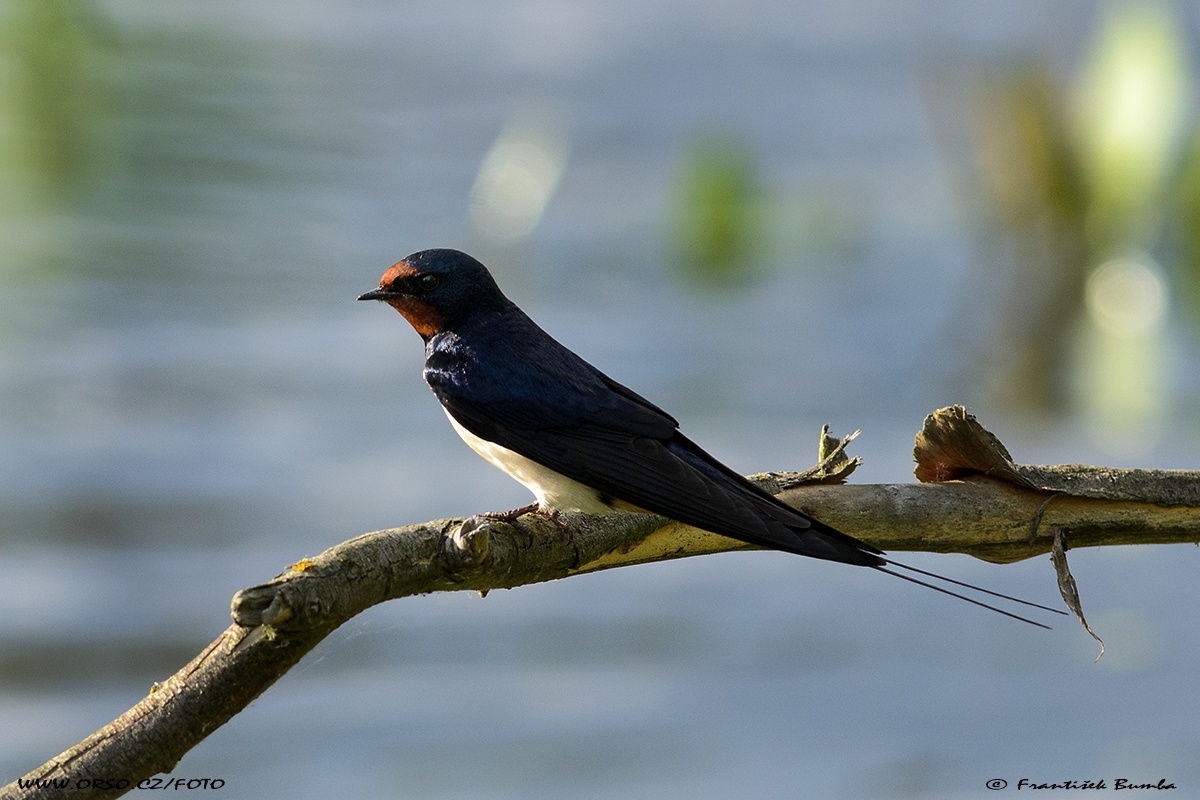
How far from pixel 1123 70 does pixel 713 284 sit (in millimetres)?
2145

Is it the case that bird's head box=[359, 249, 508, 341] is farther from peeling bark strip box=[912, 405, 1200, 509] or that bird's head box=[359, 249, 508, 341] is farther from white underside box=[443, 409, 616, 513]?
peeling bark strip box=[912, 405, 1200, 509]

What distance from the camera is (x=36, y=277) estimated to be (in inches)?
298

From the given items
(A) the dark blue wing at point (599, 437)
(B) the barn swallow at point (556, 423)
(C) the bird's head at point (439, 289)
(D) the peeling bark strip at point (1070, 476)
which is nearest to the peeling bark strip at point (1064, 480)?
(D) the peeling bark strip at point (1070, 476)

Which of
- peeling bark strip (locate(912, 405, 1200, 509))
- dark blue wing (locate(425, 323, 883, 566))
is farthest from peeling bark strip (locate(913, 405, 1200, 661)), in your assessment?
dark blue wing (locate(425, 323, 883, 566))

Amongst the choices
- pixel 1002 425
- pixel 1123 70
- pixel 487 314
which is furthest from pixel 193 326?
pixel 487 314

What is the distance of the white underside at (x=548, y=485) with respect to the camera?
7.61ft

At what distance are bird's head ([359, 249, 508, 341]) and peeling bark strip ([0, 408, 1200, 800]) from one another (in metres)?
0.52

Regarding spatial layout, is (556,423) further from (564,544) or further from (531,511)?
(564,544)

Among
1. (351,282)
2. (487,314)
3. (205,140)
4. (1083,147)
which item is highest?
A: (205,140)

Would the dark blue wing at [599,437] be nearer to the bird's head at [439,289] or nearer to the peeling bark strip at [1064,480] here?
the bird's head at [439,289]

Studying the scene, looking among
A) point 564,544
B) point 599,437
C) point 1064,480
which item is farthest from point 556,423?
point 1064,480

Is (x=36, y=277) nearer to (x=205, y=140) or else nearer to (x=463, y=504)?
(x=205, y=140)

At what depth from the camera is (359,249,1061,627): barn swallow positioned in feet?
6.70

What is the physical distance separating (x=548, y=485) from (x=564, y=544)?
273 millimetres
